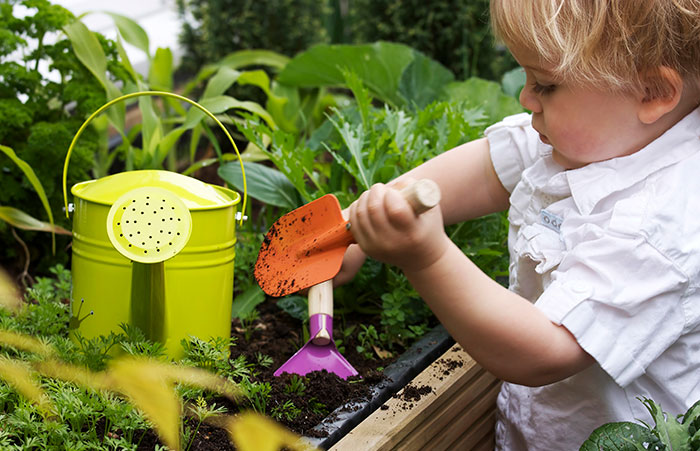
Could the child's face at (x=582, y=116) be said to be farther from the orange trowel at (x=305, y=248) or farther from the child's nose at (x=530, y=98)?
the orange trowel at (x=305, y=248)

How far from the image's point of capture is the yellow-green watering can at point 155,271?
1.13 metres

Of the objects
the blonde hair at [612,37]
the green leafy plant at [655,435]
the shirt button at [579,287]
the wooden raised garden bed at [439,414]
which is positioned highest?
the blonde hair at [612,37]

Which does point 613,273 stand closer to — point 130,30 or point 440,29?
point 130,30

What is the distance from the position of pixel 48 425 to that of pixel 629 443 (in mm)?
758

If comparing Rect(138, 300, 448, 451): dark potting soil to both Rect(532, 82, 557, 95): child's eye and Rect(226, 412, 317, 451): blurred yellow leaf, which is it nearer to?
Rect(226, 412, 317, 451): blurred yellow leaf

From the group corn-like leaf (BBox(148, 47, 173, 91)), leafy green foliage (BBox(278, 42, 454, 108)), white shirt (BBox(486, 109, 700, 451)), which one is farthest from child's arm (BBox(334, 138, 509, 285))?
corn-like leaf (BBox(148, 47, 173, 91))

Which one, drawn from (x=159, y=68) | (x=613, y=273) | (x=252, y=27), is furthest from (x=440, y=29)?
(x=613, y=273)

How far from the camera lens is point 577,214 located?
1144 millimetres

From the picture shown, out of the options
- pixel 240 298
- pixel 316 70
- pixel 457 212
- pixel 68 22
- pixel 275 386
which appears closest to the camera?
pixel 275 386

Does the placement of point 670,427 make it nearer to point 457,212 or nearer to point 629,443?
point 629,443

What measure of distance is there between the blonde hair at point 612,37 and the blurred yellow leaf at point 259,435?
2.16ft

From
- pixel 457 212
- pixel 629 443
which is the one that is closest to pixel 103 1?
pixel 457 212

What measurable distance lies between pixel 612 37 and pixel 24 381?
3.16 feet

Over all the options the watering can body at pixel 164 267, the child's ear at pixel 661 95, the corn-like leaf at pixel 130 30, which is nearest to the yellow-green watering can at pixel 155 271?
the watering can body at pixel 164 267
